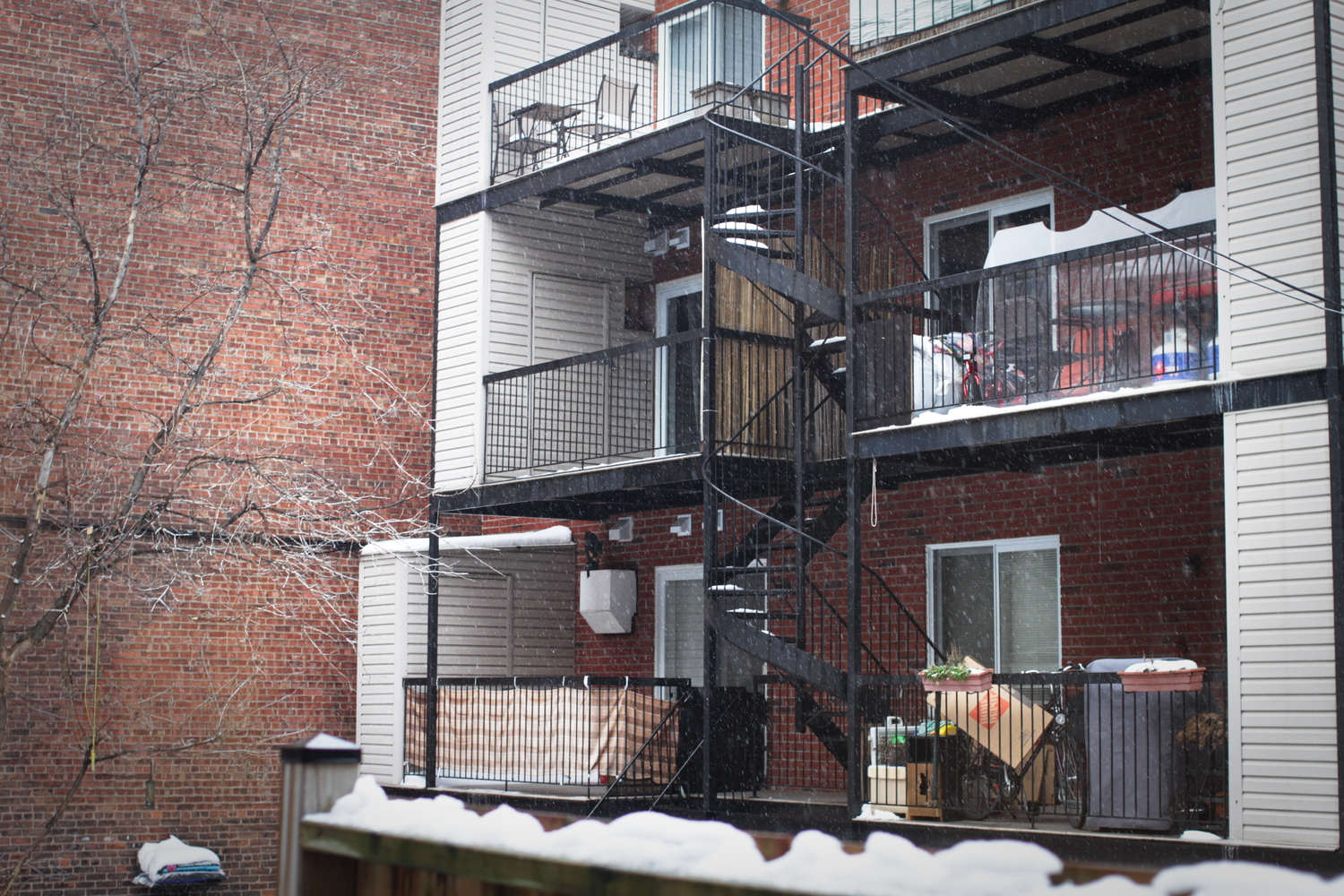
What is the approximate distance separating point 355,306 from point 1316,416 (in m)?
10.9

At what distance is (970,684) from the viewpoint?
1038 cm

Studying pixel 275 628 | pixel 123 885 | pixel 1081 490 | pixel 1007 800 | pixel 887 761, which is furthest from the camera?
pixel 275 628

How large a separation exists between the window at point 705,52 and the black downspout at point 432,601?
315cm

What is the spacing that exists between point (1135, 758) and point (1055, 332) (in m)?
3.70

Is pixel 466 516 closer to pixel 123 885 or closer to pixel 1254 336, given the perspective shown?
pixel 123 885

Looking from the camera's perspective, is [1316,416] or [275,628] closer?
[1316,416]

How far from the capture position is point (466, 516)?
53.8 feet

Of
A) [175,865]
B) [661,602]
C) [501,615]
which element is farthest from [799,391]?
[175,865]

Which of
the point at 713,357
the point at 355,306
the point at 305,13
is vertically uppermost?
the point at 305,13

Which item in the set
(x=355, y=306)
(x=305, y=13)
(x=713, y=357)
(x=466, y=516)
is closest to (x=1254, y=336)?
(x=713, y=357)

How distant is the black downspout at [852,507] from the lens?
37.2 feet

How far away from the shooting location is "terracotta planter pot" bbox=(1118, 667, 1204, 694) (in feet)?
30.9

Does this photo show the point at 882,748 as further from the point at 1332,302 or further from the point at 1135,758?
the point at 1332,302

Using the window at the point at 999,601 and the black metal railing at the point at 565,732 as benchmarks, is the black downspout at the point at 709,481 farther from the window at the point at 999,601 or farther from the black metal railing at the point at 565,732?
the window at the point at 999,601
